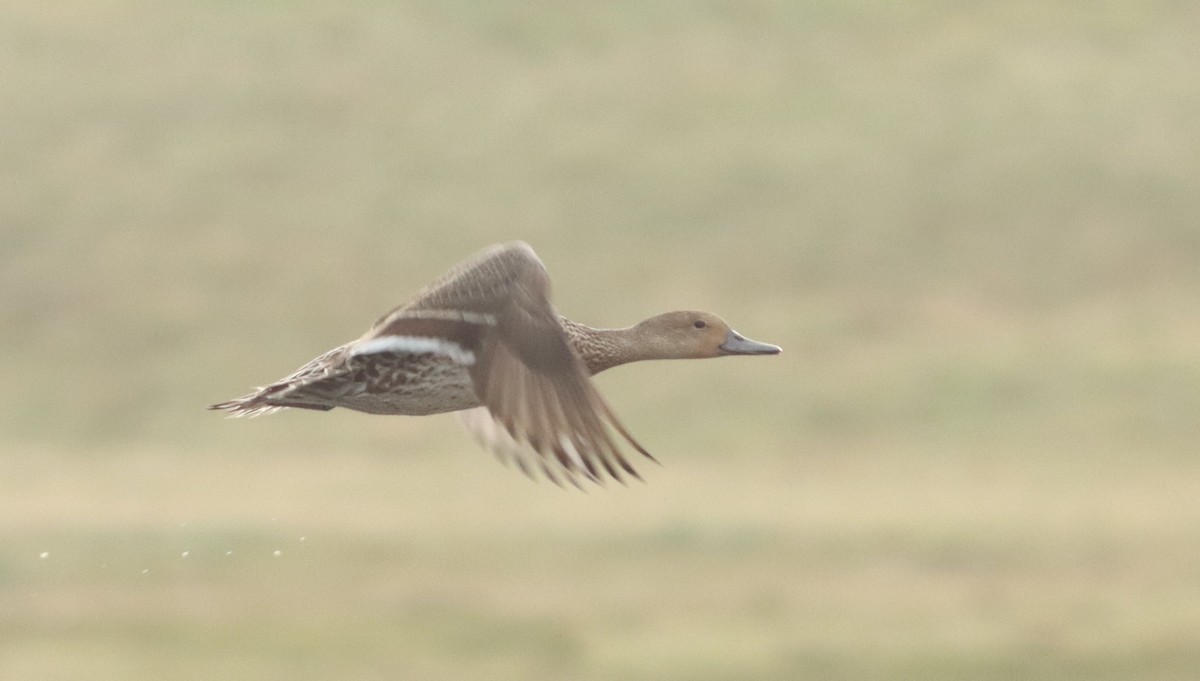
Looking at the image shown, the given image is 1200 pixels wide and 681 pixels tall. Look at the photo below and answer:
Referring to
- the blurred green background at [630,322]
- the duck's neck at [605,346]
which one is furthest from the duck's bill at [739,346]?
the blurred green background at [630,322]

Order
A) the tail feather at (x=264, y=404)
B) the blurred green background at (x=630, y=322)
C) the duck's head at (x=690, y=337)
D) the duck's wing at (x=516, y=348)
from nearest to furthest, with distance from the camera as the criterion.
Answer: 1. the duck's wing at (x=516, y=348)
2. the tail feather at (x=264, y=404)
3. the duck's head at (x=690, y=337)
4. the blurred green background at (x=630, y=322)

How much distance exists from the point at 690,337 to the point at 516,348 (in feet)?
6.35

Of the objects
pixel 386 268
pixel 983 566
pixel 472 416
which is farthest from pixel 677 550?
pixel 472 416

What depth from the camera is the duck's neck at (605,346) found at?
874cm

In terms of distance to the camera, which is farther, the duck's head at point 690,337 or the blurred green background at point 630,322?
the blurred green background at point 630,322

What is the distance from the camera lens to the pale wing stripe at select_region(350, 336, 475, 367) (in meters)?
7.38

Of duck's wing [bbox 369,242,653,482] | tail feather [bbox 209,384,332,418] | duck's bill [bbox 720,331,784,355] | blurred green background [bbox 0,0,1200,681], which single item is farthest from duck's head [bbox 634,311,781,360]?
blurred green background [bbox 0,0,1200,681]

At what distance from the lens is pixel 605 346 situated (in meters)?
8.84

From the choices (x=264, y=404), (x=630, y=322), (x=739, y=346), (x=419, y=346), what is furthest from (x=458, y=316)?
(x=630, y=322)

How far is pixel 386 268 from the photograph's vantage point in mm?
45500

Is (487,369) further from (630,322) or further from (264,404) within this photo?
(630,322)

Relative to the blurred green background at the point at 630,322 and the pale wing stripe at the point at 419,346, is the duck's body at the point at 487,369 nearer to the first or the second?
the pale wing stripe at the point at 419,346

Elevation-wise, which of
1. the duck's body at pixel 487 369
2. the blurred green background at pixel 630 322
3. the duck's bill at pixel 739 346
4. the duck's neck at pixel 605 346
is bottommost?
the duck's body at pixel 487 369

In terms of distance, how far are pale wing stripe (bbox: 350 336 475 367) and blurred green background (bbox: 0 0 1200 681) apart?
17074mm
